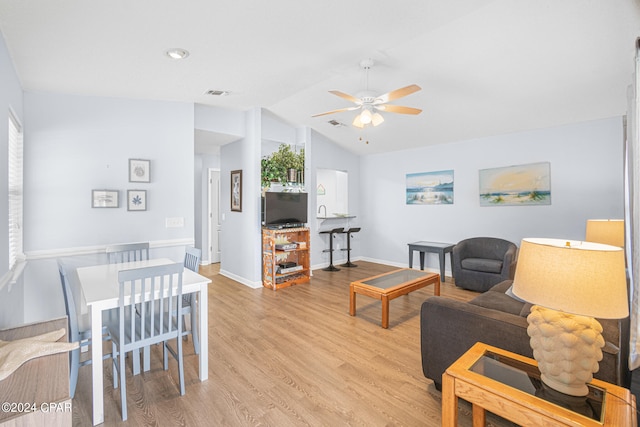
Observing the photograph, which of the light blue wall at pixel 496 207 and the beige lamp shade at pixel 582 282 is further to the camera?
the light blue wall at pixel 496 207

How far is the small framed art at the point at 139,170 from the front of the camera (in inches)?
141

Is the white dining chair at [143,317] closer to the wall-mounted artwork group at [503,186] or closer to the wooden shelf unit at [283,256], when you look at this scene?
the wooden shelf unit at [283,256]

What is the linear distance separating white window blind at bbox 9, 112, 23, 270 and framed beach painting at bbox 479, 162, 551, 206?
6.01 metres

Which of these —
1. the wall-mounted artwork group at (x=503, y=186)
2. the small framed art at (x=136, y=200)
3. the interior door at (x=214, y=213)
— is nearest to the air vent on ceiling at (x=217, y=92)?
the small framed art at (x=136, y=200)

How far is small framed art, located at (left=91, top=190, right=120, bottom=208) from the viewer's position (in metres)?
3.38

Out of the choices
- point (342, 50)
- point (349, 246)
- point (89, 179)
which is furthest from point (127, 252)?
point (349, 246)

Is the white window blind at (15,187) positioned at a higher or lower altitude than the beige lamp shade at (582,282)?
higher

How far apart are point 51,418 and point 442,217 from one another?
5714 millimetres

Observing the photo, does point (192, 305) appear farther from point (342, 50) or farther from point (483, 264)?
point (483, 264)

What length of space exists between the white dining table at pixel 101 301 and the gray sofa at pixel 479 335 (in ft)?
5.58

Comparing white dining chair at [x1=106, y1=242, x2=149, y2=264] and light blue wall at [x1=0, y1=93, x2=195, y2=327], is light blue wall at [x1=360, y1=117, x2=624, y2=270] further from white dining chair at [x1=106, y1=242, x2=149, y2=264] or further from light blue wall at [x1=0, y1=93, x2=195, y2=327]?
white dining chair at [x1=106, y1=242, x2=149, y2=264]

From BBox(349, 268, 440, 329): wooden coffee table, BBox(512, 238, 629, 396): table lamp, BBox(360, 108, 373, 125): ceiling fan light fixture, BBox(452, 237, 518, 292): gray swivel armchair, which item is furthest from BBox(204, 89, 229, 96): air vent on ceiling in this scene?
BBox(452, 237, 518, 292): gray swivel armchair

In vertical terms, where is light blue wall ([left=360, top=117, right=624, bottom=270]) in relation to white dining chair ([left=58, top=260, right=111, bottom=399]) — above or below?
above

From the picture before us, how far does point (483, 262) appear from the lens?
4574 millimetres
